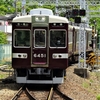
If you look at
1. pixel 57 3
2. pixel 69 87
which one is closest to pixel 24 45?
pixel 69 87

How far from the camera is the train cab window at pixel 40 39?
1277cm

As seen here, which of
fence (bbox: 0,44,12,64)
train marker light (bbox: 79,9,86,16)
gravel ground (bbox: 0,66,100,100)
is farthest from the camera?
fence (bbox: 0,44,12,64)

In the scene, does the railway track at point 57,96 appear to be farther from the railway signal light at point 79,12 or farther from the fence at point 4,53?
the fence at point 4,53

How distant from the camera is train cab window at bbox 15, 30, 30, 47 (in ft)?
42.1

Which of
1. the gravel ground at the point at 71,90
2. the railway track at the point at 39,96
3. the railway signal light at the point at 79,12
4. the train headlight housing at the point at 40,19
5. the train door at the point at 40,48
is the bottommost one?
the gravel ground at the point at 71,90

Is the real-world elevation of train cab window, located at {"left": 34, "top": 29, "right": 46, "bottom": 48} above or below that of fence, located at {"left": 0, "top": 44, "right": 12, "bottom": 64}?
above

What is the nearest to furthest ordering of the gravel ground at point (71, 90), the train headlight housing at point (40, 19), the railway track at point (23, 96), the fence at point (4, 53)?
1. the railway track at point (23, 96)
2. the gravel ground at point (71, 90)
3. the train headlight housing at point (40, 19)
4. the fence at point (4, 53)

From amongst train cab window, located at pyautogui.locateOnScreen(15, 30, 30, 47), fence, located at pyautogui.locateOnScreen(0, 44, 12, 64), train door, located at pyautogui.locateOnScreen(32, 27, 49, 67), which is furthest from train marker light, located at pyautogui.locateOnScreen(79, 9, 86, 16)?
fence, located at pyautogui.locateOnScreen(0, 44, 12, 64)

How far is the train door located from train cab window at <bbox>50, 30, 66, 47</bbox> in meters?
0.23

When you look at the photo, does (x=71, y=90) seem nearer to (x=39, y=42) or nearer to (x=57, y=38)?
(x=57, y=38)

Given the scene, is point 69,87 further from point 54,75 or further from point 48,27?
point 48,27

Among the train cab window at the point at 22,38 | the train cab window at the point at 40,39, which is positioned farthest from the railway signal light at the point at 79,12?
the train cab window at the point at 22,38

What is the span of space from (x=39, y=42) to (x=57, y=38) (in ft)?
2.31

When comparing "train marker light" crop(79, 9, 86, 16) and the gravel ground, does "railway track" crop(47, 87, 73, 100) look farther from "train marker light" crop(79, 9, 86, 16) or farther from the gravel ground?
"train marker light" crop(79, 9, 86, 16)
